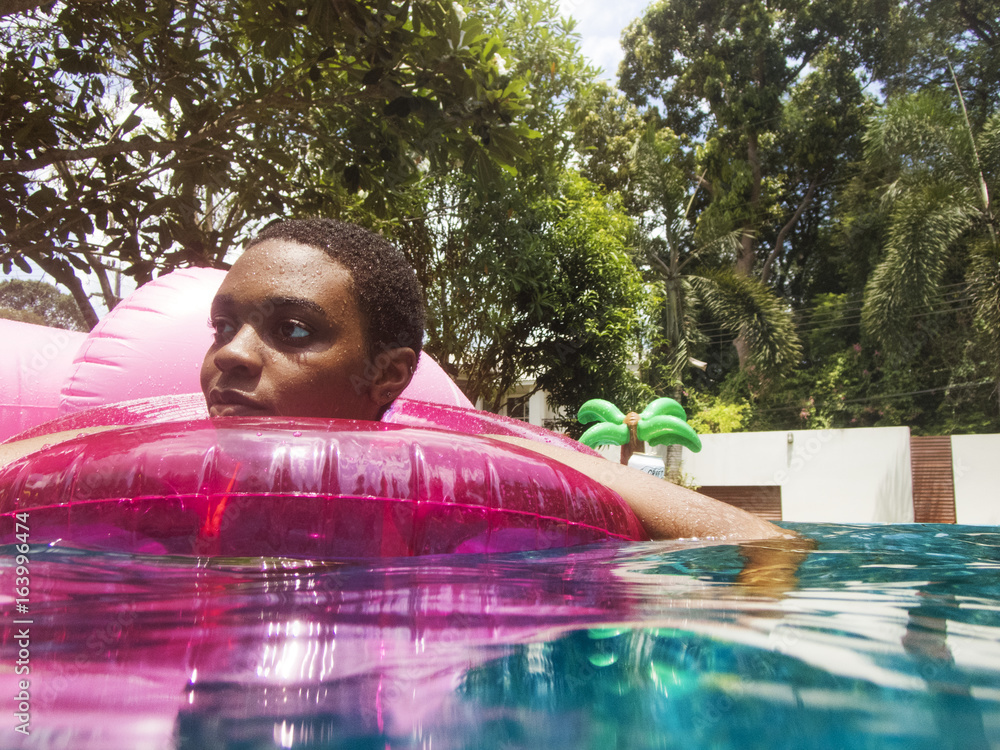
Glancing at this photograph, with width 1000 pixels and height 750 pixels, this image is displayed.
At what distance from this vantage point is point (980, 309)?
1263 cm

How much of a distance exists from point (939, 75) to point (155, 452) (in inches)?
986

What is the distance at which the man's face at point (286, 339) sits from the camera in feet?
6.36

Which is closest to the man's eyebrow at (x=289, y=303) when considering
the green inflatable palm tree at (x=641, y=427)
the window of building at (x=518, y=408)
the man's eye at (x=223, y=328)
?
the man's eye at (x=223, y=328)

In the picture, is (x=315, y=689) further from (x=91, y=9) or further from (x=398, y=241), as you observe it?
(x=398, y=241)

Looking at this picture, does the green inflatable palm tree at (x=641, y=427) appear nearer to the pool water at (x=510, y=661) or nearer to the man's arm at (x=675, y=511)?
the man's arm at (x=675, y=511)

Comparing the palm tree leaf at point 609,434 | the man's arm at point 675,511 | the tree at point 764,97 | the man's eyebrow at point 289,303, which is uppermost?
the tree at point 764,97

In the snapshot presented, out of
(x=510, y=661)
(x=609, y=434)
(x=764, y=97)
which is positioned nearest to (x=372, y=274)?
(x=510, y=661)

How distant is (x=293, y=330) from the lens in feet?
6.57

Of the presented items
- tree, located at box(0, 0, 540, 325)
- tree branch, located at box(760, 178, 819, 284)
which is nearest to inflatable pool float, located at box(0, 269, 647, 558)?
tree, located at box(0, 0, 540, 325)

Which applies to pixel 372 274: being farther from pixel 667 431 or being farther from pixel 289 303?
pixel 667 431

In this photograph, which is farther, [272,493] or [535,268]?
[535,268]

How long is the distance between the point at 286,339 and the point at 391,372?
0.42 meters

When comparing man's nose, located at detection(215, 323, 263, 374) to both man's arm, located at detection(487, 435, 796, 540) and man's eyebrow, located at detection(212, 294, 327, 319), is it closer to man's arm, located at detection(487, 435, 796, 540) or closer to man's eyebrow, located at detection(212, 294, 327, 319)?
man's eyebrow, located at detection(212, 294, 327, 319)

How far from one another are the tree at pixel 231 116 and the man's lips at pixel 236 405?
66.8 inches
